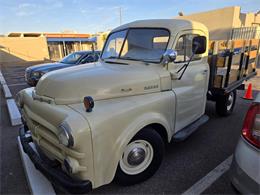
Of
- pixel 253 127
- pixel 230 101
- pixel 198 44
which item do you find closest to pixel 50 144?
pixel 253 127

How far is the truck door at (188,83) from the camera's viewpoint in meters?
2.87

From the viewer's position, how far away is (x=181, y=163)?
292 cm

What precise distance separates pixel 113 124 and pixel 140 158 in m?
0.75

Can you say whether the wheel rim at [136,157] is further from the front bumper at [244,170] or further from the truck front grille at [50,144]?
the front bumper at [244,170]

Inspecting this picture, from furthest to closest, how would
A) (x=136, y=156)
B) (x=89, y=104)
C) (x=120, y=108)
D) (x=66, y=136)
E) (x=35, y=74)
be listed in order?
(x=35, y=74) < (x=136, y=156) < (x=120, y=108) < (x=89, y=104) < (x=66, y=136)

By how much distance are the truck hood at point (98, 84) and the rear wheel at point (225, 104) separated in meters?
2.62

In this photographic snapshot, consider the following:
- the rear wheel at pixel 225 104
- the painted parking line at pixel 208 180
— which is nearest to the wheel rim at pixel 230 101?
the rear wheel at pixel 225 104

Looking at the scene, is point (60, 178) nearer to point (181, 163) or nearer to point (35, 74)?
point (181, 163)

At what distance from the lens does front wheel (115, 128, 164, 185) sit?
7.57ft

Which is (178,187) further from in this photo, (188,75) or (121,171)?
(188,75)

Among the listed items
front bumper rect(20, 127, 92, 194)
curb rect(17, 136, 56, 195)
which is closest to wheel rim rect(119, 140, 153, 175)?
front bumper rect(20, 127, 92, 194)

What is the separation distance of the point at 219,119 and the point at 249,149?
3276 mm

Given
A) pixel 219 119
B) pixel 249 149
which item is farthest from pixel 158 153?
pixel 219 119

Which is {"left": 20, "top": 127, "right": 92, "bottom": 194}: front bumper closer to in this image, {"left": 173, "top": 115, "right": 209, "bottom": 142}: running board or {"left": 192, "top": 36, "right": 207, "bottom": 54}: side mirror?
{"left": 173, "top": 115, "right": 209, "bottom": 142}: running board
